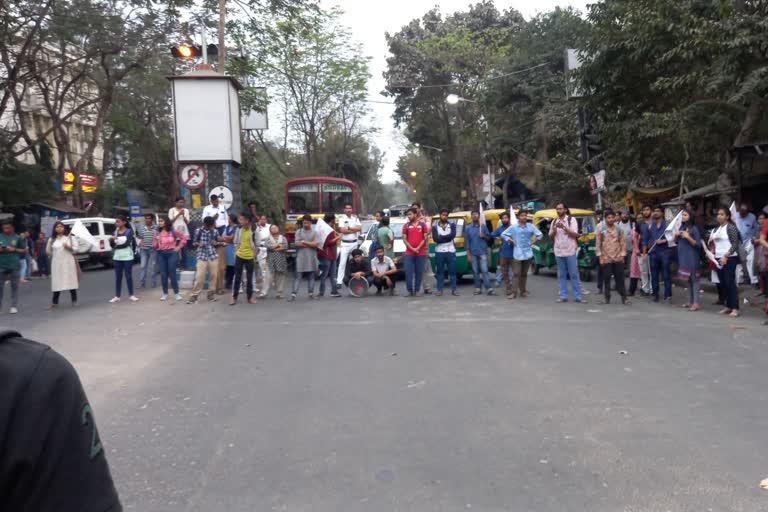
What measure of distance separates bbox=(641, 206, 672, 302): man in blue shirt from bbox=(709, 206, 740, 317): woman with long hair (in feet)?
5.16

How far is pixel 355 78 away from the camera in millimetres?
40562

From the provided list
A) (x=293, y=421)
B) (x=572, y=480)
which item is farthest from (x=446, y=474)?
(x=293, y=421)

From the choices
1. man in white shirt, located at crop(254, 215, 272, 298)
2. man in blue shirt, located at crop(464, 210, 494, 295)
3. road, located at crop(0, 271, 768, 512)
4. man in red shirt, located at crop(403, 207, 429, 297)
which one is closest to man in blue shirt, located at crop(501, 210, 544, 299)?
man in blue shirt, located at crop(464, 210, 494, 295)

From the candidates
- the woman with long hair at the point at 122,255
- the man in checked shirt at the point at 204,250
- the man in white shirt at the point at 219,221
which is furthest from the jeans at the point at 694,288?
the woman with long hair at the point at 122,255

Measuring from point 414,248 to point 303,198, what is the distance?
1108 cm

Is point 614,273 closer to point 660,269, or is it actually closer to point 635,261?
point 660,269

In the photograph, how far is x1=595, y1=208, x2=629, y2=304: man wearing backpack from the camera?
1262 cm

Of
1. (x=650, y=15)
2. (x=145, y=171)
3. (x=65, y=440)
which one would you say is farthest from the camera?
(x=145, y=171)

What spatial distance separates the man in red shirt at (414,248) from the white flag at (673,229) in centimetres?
451

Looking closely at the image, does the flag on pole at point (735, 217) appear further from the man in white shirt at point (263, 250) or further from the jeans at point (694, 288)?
the man in white shirt at point (263, 250)

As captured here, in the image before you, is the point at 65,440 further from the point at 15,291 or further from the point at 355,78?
the point at 355,78

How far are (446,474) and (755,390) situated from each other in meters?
3.34

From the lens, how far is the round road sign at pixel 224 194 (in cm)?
1510

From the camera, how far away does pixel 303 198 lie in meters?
24.4
